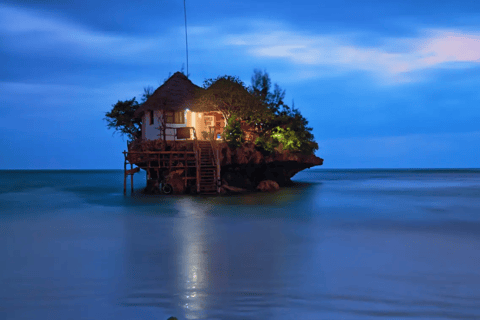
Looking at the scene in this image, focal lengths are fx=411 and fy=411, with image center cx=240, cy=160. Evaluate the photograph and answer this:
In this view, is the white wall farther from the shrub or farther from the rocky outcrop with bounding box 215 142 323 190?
the rocky outcrop with bounding box 215 142 323 190

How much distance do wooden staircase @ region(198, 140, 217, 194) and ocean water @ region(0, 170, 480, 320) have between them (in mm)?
8171

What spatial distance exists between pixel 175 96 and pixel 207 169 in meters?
6.49

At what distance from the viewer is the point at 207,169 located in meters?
26.0

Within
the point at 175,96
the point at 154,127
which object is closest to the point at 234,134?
the point at 175,96

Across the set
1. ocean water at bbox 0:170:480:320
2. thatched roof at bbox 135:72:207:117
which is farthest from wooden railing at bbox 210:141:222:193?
ocean water at bbox 0:170:480:320

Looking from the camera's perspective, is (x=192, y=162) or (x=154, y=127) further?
(x=154, y=127)

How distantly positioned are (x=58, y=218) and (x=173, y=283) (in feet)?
39.0

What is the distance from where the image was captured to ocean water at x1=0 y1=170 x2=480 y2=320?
20.8 ft

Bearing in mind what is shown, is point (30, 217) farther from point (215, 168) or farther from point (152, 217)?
point (215, 168)

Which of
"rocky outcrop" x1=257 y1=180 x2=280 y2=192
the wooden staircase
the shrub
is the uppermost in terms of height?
the shrub

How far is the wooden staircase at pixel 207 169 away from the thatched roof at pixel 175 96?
3.21 meters

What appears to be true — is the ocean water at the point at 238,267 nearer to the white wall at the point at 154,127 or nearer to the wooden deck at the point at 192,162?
the wooden deck at the point at 192,162

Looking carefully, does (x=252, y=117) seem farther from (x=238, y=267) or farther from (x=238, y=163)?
(x=238, y=267)

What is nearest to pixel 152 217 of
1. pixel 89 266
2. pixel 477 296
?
pixel 89 266
